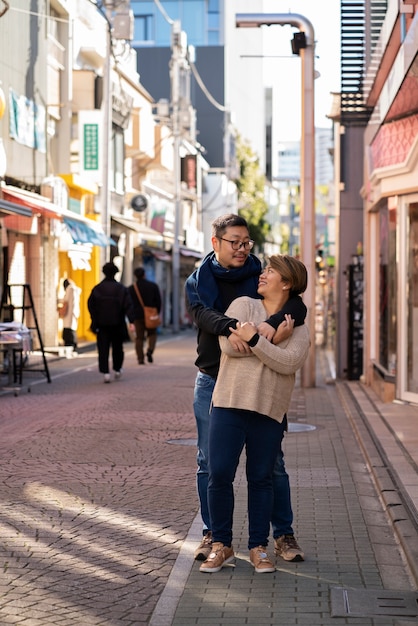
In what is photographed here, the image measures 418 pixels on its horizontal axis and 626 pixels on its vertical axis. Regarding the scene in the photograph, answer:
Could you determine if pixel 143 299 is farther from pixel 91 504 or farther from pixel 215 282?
pixel 215 282

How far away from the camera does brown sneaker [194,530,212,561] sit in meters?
6.88

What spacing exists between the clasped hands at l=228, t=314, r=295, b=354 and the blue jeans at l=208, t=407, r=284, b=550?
1.29 ft

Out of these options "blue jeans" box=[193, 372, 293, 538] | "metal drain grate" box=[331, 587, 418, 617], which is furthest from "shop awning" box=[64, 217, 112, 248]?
"metal drain grate" box=[331, 587, 418, 617]

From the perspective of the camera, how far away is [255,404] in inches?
255

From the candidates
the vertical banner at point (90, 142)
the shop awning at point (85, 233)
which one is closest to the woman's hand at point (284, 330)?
the shop awning at point (85, 233)

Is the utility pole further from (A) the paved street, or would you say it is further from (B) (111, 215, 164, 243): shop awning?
(A) the paved street

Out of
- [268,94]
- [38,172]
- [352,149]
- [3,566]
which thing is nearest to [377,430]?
[3,566]

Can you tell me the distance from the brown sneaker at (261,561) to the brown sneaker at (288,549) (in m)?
0.26

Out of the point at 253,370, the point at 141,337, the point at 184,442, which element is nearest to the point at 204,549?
the point at 253,370

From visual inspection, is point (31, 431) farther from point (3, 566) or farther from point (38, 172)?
point (38, 172)

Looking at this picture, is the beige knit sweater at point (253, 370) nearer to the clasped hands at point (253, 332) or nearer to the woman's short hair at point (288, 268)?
the clasped hands at point (253, 332)

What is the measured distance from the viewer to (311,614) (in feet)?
19.0

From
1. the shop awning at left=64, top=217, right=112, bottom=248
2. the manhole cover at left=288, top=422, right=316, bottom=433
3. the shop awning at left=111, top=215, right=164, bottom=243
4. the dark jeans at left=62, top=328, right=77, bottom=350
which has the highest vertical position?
the shop awning at left=111, top=215, right=164, bottom=243

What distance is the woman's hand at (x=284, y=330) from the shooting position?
6410 mm
